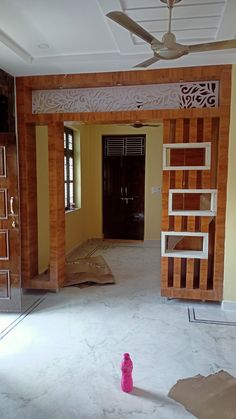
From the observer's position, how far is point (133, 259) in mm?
5828

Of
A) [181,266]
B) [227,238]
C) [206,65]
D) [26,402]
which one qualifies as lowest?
[26,402]

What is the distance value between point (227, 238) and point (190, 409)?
192 centimetres

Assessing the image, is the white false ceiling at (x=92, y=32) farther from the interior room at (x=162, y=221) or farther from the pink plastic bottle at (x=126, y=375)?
the pink plastic bottle at (x=126, y=375)

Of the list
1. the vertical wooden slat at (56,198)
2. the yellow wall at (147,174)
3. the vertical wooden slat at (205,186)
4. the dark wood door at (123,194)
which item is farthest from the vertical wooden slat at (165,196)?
the dark wood door at (123,194)

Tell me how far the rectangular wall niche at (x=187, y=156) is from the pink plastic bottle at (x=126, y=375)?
209cm

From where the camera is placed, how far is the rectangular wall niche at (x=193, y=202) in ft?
11.8

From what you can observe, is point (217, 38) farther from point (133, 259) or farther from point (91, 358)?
point (133, 259)

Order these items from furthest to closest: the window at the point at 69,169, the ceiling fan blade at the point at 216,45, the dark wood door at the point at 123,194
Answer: the dark wood door at the point at 123,194, the window at the point at 69,169, the ceiling fan blade at the point at 216,45

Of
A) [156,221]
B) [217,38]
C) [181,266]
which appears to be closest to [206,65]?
[217,38]

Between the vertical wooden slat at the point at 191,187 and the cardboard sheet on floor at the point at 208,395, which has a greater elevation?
the vertical wooden slat at the point at 191,187

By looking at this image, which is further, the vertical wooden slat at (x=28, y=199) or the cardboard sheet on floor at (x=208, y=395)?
the vertical wooden slat at (x=28, y=199)

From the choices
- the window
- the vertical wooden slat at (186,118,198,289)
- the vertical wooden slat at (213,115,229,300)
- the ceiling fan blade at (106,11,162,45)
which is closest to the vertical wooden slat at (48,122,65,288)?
the vertical wooden slat at (186,118,198,289)

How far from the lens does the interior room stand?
2271mm

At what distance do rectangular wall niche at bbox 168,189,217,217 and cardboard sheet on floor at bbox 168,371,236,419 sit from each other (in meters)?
1.69
